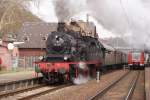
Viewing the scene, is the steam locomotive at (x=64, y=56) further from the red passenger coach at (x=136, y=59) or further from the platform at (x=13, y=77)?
the red passenger coach at (x=136, y=59)

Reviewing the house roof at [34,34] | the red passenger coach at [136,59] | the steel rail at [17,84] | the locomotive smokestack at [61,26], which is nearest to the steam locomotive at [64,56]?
the locomotive smokestack at [61,26]

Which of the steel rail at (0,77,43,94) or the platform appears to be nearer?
the steel rail at (0,77,43,94)

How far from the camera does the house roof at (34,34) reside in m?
69.7

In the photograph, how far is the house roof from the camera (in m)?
69.7

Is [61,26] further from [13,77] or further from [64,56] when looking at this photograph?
[13,77]

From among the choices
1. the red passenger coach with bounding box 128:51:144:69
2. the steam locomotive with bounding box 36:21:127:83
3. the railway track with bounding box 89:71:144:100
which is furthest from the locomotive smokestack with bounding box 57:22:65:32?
the red passenger coach with bounding box 128:51:144:69

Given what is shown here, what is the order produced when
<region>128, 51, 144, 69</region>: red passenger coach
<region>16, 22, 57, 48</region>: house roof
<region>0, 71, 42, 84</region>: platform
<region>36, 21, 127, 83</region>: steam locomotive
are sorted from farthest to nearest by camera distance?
<region>16, 22, 57, 48</region>: house roof
<region>128, 51, 144, 69</region>: red passenger coach
<region>0, 71, 42, 84</region>: platform
<region>36, 21, 127, 83</region>: steam locomotive

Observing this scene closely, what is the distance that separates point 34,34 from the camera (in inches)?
2901

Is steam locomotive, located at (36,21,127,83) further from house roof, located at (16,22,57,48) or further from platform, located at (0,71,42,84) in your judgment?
house roof, located at (16,22,57,48)

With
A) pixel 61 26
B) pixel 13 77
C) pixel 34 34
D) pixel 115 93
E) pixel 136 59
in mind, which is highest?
pixel 34 34

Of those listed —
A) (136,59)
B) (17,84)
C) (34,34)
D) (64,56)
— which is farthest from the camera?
(34,34)

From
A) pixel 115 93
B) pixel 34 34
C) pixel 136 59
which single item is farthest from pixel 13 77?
pixel 34 34

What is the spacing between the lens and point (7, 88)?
21422 mm

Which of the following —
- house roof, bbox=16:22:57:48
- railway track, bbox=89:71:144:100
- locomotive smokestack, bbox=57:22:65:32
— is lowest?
railway track, bbox=89:71:144:100
